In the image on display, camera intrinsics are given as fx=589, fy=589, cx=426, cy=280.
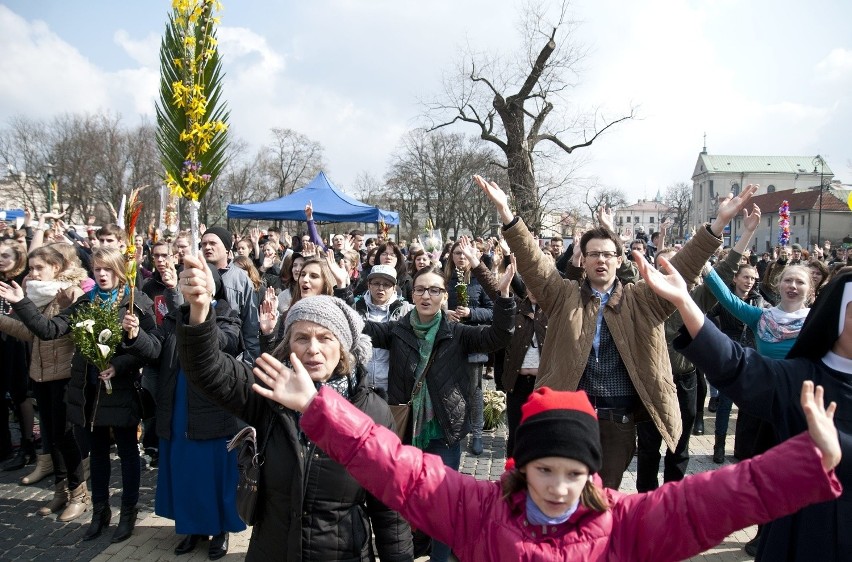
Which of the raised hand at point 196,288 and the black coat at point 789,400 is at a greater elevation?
the raised hand at point 196,288

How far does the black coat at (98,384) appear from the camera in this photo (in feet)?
14.6

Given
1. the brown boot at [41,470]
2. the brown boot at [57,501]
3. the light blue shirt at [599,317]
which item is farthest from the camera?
the brown boot at [41,470]

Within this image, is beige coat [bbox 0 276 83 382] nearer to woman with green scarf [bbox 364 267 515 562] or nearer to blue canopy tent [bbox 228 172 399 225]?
woman with green scarf [bbox 364 267 515 562]

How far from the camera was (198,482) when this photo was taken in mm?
4355

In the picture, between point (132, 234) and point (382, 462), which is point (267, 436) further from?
point (132, 234)

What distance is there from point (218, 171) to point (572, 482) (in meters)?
2.87

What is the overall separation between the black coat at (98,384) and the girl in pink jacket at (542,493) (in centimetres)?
311

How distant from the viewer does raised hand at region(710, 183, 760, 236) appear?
3410 millimetres

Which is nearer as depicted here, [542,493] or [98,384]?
[542,493]

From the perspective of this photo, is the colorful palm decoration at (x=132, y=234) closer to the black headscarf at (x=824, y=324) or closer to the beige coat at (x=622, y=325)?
the beige coat at (x=622, y=325)

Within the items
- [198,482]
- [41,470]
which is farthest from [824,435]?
[41,470]

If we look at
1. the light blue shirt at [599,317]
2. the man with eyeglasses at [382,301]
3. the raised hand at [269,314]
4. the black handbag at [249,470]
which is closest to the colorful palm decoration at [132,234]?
the raised hand at [269,314]

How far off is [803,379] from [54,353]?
5418 millimetres

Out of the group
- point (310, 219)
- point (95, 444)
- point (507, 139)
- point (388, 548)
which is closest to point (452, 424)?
point (388, 548)
